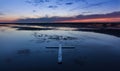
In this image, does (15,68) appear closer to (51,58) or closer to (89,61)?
(51,58)

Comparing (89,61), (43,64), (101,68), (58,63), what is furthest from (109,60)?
(43,64)

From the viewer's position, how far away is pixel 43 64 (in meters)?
9.16

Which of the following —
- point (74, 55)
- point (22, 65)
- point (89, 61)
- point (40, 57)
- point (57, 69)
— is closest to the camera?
point (57, 69)

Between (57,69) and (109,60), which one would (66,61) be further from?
(109,60)

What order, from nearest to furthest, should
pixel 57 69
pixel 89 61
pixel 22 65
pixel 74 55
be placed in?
pixel 57 69
pixel 22 65
pixel 89 61
pixel 74 55

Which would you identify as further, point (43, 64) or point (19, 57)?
point (19, 57)

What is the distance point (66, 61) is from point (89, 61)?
1125mm

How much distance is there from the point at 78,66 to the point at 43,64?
1.60 meters

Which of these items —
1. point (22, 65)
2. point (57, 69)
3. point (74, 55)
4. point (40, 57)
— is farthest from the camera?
point (74, 55)

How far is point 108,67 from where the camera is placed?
868 centimetres

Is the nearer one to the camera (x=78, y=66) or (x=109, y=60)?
(x=78, y=66)

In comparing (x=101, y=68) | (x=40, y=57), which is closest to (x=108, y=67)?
(x=101, y=68)

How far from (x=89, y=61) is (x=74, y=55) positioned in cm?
165

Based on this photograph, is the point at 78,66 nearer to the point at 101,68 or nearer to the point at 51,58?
the point at 101,68
